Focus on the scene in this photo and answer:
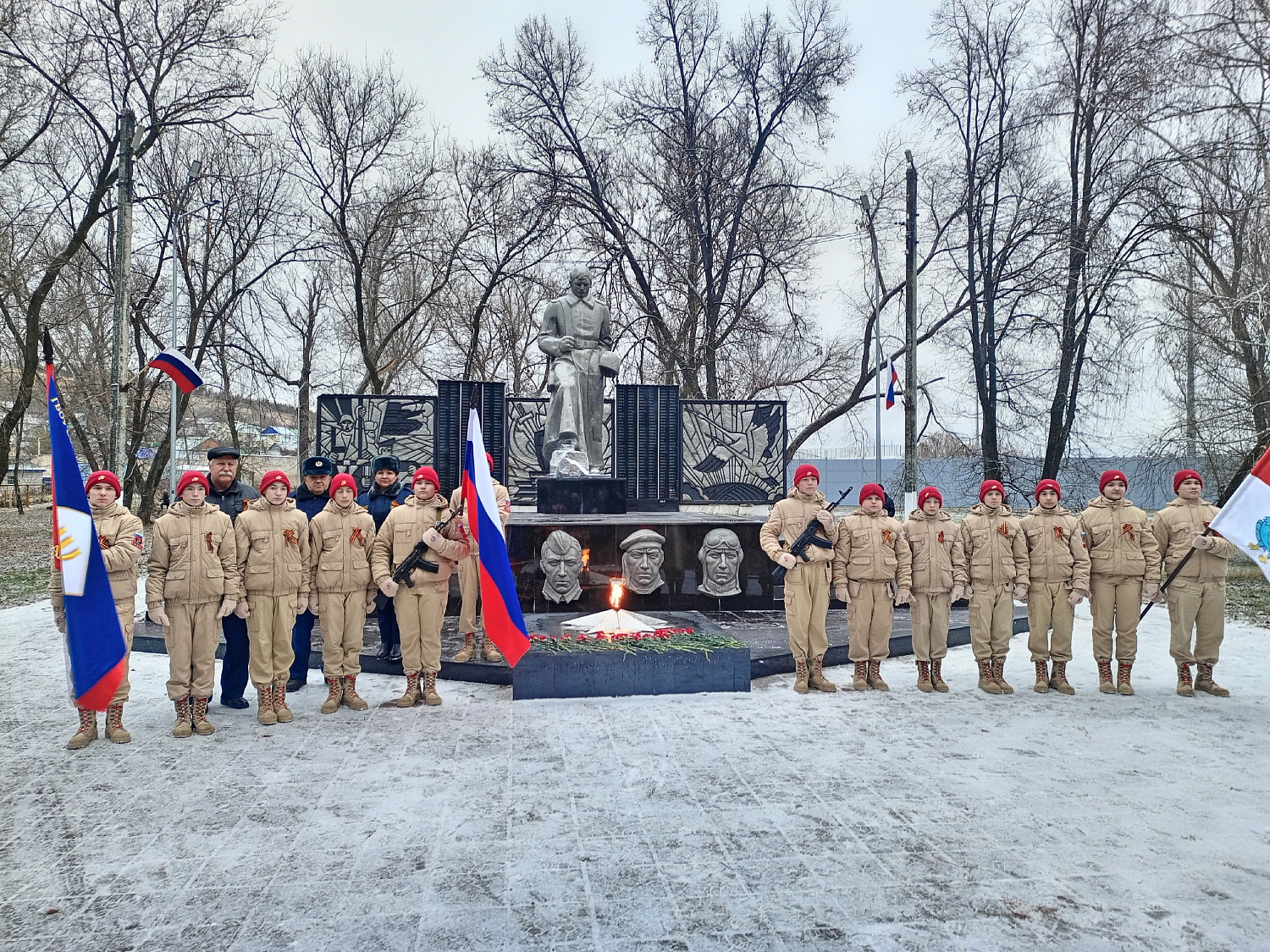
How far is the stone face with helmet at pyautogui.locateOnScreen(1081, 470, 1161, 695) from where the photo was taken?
613 cm

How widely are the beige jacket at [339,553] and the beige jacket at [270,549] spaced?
5.4 inches

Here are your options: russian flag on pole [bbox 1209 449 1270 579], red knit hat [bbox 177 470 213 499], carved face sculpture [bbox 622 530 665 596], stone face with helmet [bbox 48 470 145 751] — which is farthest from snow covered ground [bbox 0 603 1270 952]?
carved face sculpture [bbox 622 530 665 596]

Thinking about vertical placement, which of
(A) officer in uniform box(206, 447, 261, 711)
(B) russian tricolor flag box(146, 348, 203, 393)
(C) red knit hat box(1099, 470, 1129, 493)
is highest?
(B) russian tricolor flag box(146, 348, 203, 393)

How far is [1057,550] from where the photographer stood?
619 centimetres

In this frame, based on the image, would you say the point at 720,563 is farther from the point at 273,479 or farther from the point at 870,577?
the point at 273,479

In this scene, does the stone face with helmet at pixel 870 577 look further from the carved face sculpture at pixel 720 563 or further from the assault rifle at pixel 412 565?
the assault rifle at pixel 412 565

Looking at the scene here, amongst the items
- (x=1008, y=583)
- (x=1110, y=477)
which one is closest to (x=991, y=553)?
(x=1008, y=583)

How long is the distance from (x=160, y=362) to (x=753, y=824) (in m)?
10.6

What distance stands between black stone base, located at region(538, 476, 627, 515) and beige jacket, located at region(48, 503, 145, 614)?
19.0ft

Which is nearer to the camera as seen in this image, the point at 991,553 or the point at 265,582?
the point at 265,582

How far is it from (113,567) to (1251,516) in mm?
7301

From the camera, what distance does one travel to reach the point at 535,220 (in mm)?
21391

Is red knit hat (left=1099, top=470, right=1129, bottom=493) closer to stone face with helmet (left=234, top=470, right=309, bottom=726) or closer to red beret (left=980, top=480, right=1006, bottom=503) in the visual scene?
red beret (left=980, top=480, right=1006, bottom=503)

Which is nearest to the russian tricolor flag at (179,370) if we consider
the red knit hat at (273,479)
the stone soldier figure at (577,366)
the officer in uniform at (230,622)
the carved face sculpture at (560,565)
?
the stone soldier figure at (577,366)
